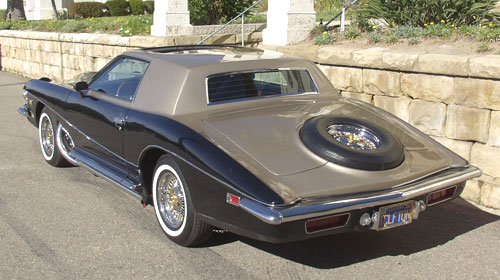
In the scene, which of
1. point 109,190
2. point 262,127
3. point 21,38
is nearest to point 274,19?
point 109,190

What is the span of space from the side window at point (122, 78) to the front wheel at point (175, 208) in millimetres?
921

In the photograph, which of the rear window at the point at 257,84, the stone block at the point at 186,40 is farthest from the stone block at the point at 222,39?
the rear window at the point at 257,84

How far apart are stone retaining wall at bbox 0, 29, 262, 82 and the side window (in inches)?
182

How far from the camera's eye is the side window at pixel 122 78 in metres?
5.04

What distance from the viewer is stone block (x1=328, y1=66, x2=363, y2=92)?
6.72 metres

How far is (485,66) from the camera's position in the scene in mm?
5414

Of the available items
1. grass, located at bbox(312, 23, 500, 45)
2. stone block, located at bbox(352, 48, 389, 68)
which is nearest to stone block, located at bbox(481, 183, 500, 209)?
grass, located at bbox(312, 23, 500, 45)

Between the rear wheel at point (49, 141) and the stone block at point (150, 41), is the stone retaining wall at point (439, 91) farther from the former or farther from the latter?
the rear wheel at point (49, 141)

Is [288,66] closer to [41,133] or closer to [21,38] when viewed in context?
[41,133]

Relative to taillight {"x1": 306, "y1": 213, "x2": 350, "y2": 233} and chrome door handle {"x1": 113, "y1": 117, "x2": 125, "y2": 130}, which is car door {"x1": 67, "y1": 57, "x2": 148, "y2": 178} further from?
taillight {"x1": 306, "y1": 213, "x2": 350, "y2": 233}

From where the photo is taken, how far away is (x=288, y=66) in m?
5.14

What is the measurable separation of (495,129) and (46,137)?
4.76 metres

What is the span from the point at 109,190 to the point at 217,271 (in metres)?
2.16

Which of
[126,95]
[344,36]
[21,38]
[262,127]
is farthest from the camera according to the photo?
[21,38]
